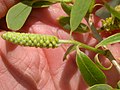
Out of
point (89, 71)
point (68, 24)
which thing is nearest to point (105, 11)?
point (68, 24)

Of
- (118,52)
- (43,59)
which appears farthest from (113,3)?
(43,59)

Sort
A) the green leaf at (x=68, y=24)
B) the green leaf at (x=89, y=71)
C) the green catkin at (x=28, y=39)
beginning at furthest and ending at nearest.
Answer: the green leaf at (x=68, y=24) < the green leaf at (x=89, y=71) < the green catkin at (x=28, y=39)

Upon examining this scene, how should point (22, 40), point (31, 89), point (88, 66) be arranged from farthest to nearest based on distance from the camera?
point (31, 89) → point (88, 66) → point (22, 40)

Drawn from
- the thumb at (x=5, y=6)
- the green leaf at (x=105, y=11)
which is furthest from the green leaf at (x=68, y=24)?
the thumb at (x=5, y=6)

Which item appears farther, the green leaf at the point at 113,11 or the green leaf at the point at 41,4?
the green leaf at the point at 41,4

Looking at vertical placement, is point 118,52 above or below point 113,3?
below

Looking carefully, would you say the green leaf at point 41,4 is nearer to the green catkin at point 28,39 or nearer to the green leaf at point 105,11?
the green leaf at point 105,11

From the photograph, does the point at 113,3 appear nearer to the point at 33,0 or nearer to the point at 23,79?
the point at 33,0
